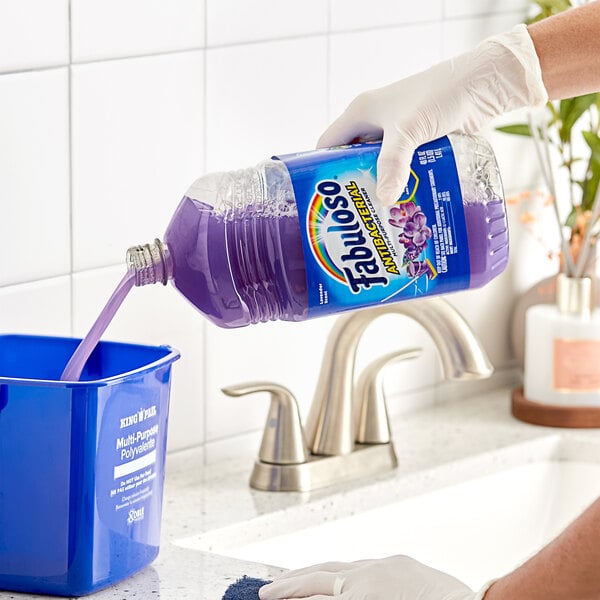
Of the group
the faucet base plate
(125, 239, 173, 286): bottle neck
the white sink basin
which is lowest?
the white sink basin

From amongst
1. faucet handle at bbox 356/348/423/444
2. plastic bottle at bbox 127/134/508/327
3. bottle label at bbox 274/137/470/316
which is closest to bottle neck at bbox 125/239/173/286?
plastic bottle at bbox 127/134/508/327

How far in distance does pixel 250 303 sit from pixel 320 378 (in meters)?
0.40

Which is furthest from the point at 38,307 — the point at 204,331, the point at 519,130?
the point at 519,130

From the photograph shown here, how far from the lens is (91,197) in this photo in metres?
1.46

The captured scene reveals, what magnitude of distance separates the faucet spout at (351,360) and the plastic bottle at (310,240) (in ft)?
1.05

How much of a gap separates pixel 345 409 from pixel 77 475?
0.47 m

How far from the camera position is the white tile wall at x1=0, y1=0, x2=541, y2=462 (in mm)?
1403

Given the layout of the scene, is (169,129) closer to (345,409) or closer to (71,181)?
(71,181)

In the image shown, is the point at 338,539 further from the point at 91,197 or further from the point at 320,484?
the point at 91,197

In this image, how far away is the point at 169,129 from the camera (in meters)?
1.53

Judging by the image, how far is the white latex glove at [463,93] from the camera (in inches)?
50.2

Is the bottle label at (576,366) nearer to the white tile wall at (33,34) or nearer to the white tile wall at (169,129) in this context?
the white tile wall at (169,129)

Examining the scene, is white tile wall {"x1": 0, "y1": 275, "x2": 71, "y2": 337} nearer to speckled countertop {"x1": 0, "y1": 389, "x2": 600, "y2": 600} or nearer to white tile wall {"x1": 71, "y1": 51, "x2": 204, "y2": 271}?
white tile wall {"x1": 71, "y1": 51, "x2": 204, "y2": 271}

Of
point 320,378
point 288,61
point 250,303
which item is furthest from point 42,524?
point 288,61
